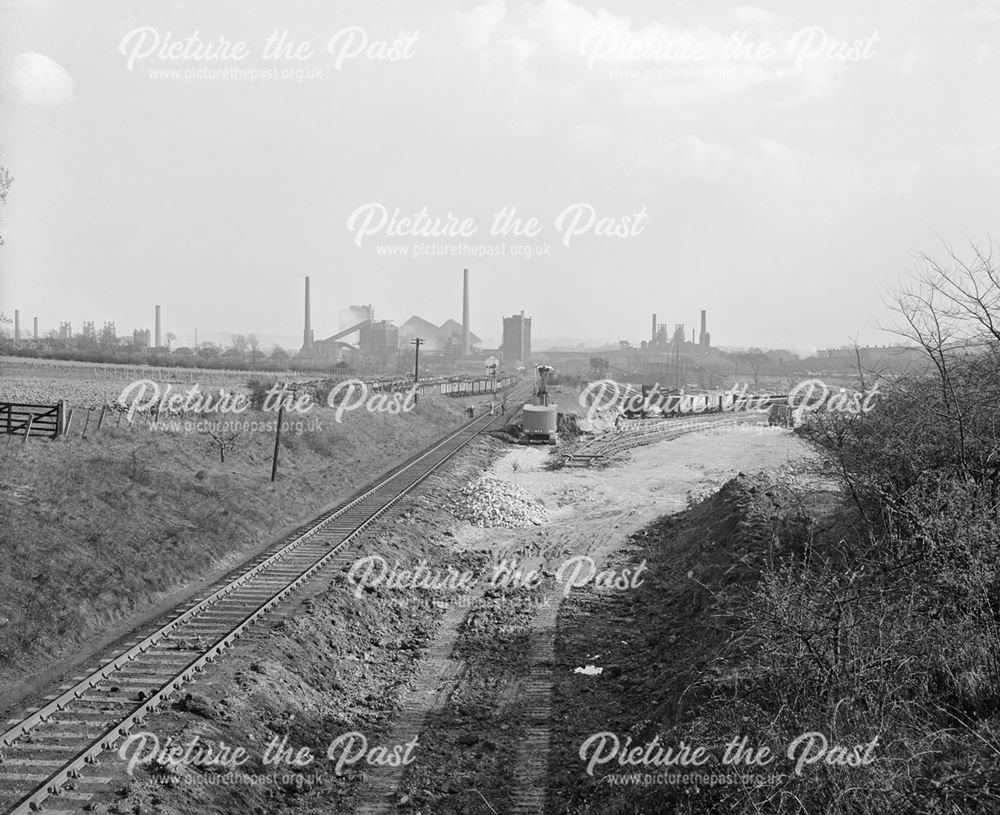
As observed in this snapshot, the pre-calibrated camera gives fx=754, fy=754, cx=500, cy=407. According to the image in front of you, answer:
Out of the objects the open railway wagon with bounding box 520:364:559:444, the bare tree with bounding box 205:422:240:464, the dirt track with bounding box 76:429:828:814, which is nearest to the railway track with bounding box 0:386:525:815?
the dirt track with bounding box 76:429:828:814

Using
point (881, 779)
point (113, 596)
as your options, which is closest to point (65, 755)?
point (113, 596)

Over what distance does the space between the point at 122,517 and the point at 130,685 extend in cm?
902

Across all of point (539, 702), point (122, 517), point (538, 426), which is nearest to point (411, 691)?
point (539, 702)

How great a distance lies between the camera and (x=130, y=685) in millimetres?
10297

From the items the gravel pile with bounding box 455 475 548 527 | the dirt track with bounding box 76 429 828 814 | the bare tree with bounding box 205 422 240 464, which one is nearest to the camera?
the dirt track with bounding box 76 429 828 814

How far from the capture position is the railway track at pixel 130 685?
7.84m

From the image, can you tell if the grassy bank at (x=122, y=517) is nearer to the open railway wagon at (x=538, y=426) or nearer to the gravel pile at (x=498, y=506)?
the gravel pile at (x=498, y=506)

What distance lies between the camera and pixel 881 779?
5.70 m

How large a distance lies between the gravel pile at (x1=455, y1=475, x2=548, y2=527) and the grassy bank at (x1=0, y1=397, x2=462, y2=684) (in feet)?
15.3

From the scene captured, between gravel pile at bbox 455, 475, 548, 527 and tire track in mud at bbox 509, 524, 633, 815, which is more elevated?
gravel pile at bbox 455, 475, 548, 527

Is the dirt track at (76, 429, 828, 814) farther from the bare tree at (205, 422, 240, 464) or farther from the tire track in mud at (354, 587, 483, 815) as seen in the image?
the bare tree at (205, 422, 240, 464)

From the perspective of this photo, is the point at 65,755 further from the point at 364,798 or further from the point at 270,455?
the point at 270,455

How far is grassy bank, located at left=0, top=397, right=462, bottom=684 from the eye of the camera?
12742mm

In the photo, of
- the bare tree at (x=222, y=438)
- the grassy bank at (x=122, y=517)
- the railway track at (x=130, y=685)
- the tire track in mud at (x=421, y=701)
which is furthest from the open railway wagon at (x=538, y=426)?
the tire track in mud at (x=421, y=701)
